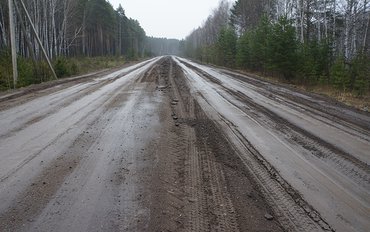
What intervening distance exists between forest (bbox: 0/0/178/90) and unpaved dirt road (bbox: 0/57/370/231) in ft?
33.8

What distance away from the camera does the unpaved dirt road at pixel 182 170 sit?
344 centimetres

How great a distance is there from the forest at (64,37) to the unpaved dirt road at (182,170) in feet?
33.8

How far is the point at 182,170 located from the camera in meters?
4.75

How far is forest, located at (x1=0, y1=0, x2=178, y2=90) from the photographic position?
18719 mm

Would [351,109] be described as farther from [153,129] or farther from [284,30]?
[284,30]

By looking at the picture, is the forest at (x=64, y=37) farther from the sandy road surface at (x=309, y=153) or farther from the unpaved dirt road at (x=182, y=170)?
the sandy road surface at (x=309, y=153)

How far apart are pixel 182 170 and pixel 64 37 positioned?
132ft

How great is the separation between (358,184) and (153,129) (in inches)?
158

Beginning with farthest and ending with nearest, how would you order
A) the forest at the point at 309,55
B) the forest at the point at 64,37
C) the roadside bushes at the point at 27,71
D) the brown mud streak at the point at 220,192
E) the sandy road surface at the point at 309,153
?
the forest at the point at 64,37 < the forest at the point at 309,55 < the roadside bushes at the point at 27,71 < the sandy road surface at the point at 309,153 < the brown mud streak at the point at 220,192

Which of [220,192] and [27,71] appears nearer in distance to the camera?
[220,192]

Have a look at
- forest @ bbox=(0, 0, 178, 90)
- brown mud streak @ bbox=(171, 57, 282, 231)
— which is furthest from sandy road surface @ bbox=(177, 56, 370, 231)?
forest @ bbox=(0, 0, 178, 90)

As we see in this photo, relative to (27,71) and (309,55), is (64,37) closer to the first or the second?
(27,71)

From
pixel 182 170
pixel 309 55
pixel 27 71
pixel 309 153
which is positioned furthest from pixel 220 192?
pixel 309 55

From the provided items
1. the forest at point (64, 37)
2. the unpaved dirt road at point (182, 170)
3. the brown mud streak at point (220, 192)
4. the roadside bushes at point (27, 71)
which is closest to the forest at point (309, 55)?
the unpaved dirt road at point (182, 170)
